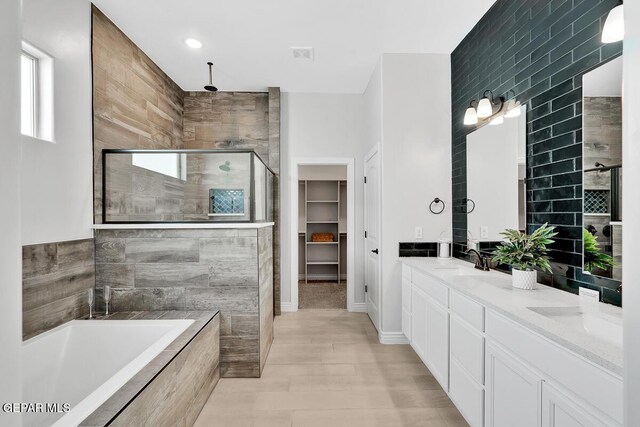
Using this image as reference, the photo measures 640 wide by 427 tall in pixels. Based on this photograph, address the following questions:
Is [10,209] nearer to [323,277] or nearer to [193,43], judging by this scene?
[193,43]

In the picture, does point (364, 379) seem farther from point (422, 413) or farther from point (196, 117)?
point (196, 117)

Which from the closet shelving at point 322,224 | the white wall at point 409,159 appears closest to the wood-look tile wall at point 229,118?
the white wall at point 409,159

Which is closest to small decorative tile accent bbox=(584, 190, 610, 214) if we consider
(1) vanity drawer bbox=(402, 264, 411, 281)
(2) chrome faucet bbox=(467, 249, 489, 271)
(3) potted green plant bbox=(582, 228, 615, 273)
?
(3) potted green plant bbox=(582, 228, 615, 273)

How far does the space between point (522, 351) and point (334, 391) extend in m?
1.47

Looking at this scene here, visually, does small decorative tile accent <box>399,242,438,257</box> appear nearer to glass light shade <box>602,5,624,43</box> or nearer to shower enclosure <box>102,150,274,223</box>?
shower enclosure <box>102,150,274,223</box>

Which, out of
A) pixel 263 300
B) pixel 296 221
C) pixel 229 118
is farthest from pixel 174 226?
pixel 229 118

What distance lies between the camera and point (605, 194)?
1.56m

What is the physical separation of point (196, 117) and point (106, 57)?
1.61 metres

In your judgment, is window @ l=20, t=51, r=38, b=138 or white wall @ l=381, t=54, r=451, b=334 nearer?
window @ l=20, t=51, r=38, b=138

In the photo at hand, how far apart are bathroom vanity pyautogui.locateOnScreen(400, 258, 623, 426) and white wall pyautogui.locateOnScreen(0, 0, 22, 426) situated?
1423mm

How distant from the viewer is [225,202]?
8.61 feet

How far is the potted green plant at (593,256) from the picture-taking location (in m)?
1.54

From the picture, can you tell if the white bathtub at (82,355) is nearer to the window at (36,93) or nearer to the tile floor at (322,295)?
the window at (36,93)

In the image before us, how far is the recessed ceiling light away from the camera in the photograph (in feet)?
9.82
